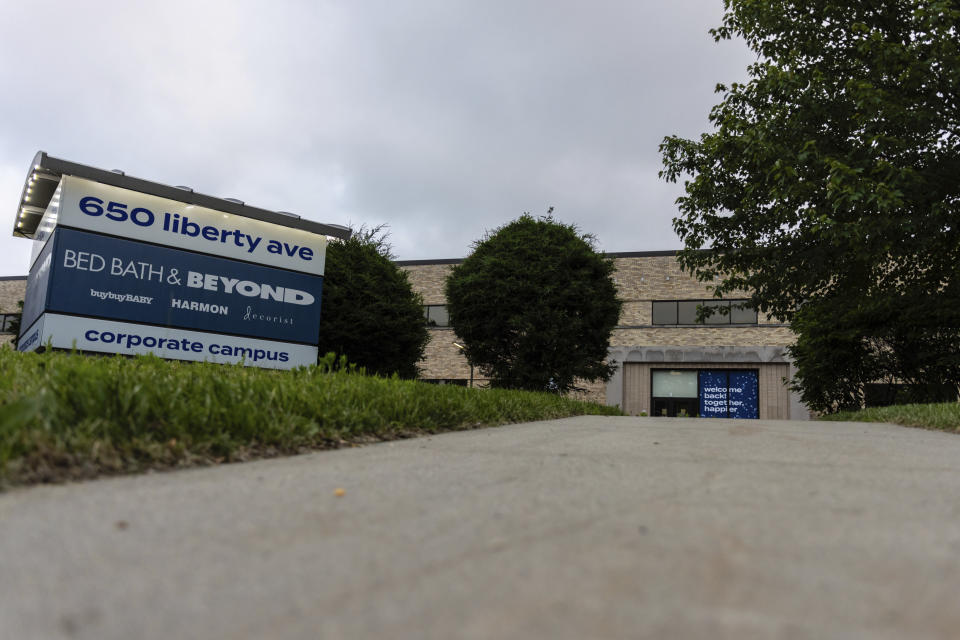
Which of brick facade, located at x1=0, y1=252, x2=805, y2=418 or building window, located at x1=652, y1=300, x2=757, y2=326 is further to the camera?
building window, located at x1=652, y1=300, x2=757, y2=326

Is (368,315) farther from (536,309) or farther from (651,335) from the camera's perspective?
(651,335)

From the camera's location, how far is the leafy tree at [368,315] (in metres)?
14.6

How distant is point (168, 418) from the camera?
11.1 ft

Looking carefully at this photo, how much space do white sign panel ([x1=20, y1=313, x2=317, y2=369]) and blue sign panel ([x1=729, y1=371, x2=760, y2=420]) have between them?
19.5 m

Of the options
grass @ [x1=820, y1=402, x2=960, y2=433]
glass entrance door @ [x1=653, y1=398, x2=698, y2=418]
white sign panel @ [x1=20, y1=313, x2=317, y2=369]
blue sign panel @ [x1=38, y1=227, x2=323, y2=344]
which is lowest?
glass entrance door @ [x1=653, y1=398, x2=698, y2=418]

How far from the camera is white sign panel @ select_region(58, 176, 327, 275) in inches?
430

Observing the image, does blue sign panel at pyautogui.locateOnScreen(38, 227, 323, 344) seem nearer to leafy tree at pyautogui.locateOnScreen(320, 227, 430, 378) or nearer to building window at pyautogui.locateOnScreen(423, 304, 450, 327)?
leafy tree at pyautogui.locateOnScreen(320, 227, 430, 378)

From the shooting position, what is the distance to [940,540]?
77.5 inches

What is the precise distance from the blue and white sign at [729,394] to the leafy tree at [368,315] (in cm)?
1603

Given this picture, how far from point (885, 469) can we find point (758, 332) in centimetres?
2443

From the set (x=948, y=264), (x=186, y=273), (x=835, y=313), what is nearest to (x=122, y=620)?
(x=186, y=273)

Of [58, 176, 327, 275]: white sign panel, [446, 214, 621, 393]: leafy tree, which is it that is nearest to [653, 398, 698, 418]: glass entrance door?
[446, 214, 621, 393]: leafy tree

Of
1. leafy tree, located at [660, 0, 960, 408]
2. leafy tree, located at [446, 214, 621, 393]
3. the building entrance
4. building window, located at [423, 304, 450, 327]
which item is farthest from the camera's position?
building window, located at [423, 304, 450, 327]

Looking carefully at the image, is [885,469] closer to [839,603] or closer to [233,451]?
[839,603]
